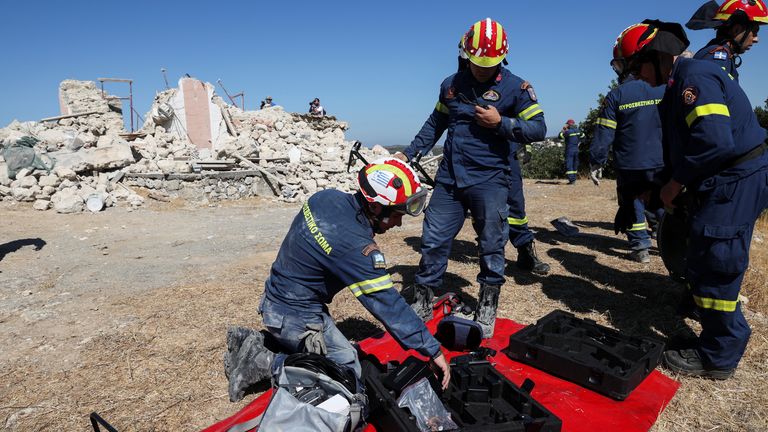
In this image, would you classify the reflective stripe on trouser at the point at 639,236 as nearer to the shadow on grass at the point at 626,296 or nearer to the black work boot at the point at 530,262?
the shadow on grass at the point at 626,296

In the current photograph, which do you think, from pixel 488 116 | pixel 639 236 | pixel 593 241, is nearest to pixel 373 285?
pixel 488 116

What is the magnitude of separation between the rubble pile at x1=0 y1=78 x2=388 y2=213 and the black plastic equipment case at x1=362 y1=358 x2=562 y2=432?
10.6 meters

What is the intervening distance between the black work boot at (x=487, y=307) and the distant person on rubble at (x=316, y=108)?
20.1 meters

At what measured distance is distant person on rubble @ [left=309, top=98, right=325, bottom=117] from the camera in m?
22.8

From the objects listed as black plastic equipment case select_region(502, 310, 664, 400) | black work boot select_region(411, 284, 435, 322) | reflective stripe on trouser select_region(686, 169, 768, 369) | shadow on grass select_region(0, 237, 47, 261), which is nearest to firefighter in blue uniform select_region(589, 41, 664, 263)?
reflective stripe on trouser select_region(686, 169, 768, 369)

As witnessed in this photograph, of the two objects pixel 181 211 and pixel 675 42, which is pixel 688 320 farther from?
pixel 181 211

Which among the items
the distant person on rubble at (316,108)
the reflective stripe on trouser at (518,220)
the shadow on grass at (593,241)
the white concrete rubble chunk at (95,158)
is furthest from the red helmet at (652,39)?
the distant person on rubble at (316,108)

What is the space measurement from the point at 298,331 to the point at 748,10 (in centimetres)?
428

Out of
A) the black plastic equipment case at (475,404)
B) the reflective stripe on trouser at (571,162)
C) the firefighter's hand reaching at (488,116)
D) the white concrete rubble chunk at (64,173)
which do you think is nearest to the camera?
the black plastic equipment case at (475,404)

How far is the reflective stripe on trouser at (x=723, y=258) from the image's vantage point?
110 inches

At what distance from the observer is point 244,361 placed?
116 inches

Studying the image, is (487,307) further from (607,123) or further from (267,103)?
(267,103)

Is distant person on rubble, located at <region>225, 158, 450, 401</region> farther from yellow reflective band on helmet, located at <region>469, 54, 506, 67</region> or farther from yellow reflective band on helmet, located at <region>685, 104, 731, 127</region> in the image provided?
yellow reflective band on helmet, located at <region>685, 104, 731, 127</region>

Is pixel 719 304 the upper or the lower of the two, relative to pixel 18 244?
upper
